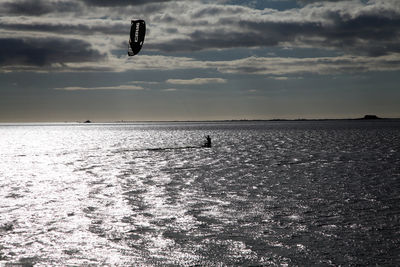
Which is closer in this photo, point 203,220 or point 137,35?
point 203,220

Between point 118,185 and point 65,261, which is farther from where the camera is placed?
point 118,185

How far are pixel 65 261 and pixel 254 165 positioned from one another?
4190 centimetres

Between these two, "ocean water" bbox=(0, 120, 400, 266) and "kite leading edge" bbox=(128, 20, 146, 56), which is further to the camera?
"kite leading edge" bbox=(128, 20, 146, 56)

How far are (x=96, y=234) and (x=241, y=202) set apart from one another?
11698 millimetres

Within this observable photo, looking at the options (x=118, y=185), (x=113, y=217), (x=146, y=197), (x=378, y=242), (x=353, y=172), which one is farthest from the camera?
(x=353, y=172)

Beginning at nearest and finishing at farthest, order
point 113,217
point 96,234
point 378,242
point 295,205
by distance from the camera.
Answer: point 378,242 < point 96,234 < point 113,217 < point 295,205

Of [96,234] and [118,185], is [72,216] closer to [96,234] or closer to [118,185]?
[96,234]

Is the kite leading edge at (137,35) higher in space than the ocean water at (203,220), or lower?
higher

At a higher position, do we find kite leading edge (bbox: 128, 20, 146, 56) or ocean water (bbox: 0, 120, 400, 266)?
kite leading edge (bbox: 128, 20, 146, 56)

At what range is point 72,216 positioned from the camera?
26.0 meters

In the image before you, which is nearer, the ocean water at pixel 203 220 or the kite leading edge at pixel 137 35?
the ocean water at pixel 203 220

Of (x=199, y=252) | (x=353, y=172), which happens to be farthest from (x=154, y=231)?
(x=353, y=172)

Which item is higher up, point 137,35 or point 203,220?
point 137,35

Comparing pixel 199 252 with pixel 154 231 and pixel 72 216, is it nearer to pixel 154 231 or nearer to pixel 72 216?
pixel 154 231
